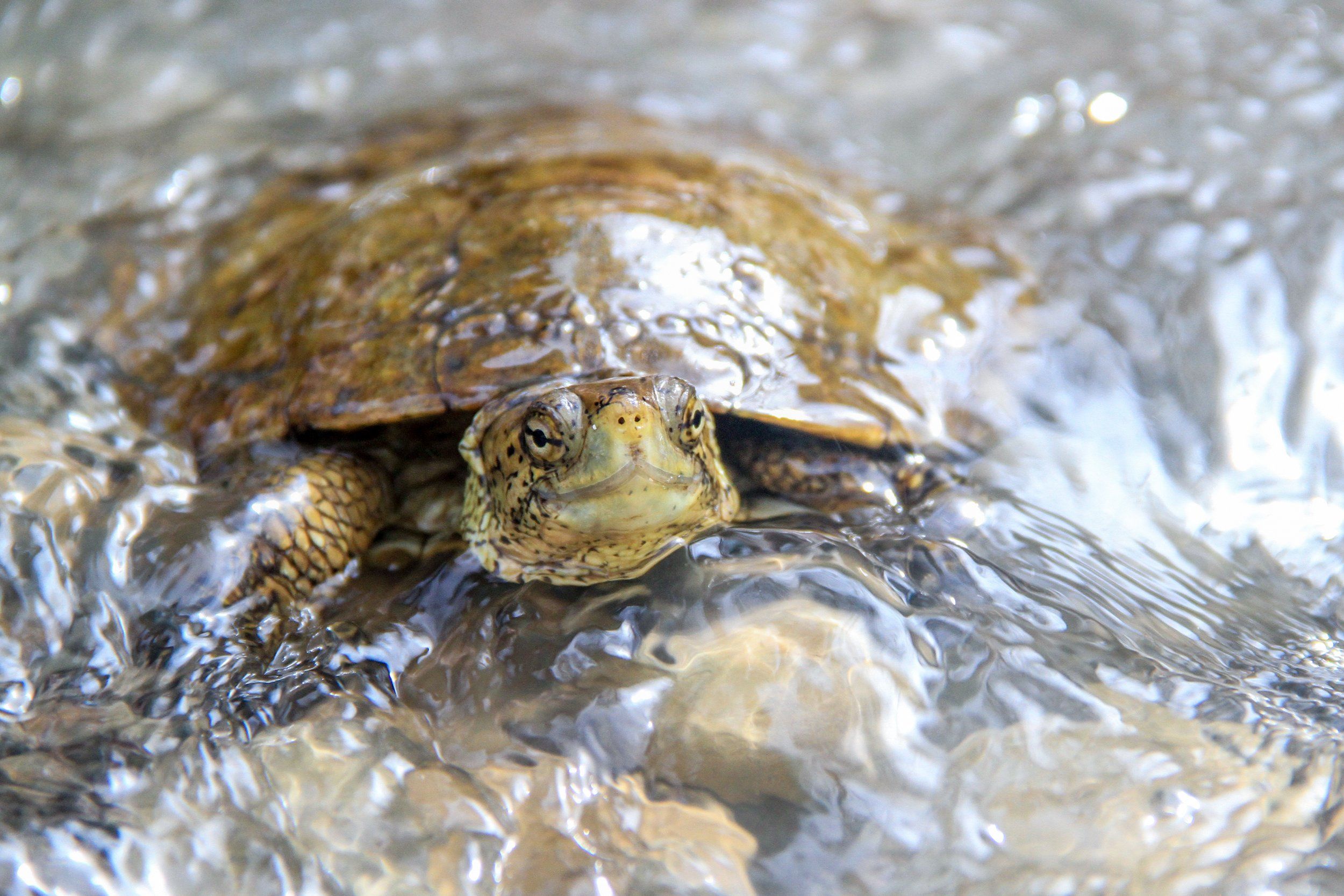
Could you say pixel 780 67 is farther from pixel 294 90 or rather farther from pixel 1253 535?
pixel 1253 535

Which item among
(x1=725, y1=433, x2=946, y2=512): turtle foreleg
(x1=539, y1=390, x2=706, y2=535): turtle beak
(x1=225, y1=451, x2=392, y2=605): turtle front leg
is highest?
(x1=539, y1=390, x2=706, y2=535): turtle beak

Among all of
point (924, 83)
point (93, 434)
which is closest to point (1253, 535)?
point (924, 83)

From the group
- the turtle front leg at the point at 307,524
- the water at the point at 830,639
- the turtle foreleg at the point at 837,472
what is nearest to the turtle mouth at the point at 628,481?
the water at the point at 830,639

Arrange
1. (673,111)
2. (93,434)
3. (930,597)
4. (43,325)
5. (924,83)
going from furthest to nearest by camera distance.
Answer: (924,83) < (673,111) < (43,325) < (93,434) < (930,597)

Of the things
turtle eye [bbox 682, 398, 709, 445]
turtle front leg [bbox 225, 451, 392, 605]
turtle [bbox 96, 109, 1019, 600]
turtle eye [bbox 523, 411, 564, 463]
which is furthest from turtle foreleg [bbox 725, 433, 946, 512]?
turtle front leg [bbox 225, 451, 392, 605]

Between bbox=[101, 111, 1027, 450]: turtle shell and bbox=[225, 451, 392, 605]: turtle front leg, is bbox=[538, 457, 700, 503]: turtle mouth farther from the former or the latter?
bbox=[225, 451, 392, 605]: turtle front leg

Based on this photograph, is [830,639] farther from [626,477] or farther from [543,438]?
[543,438]
